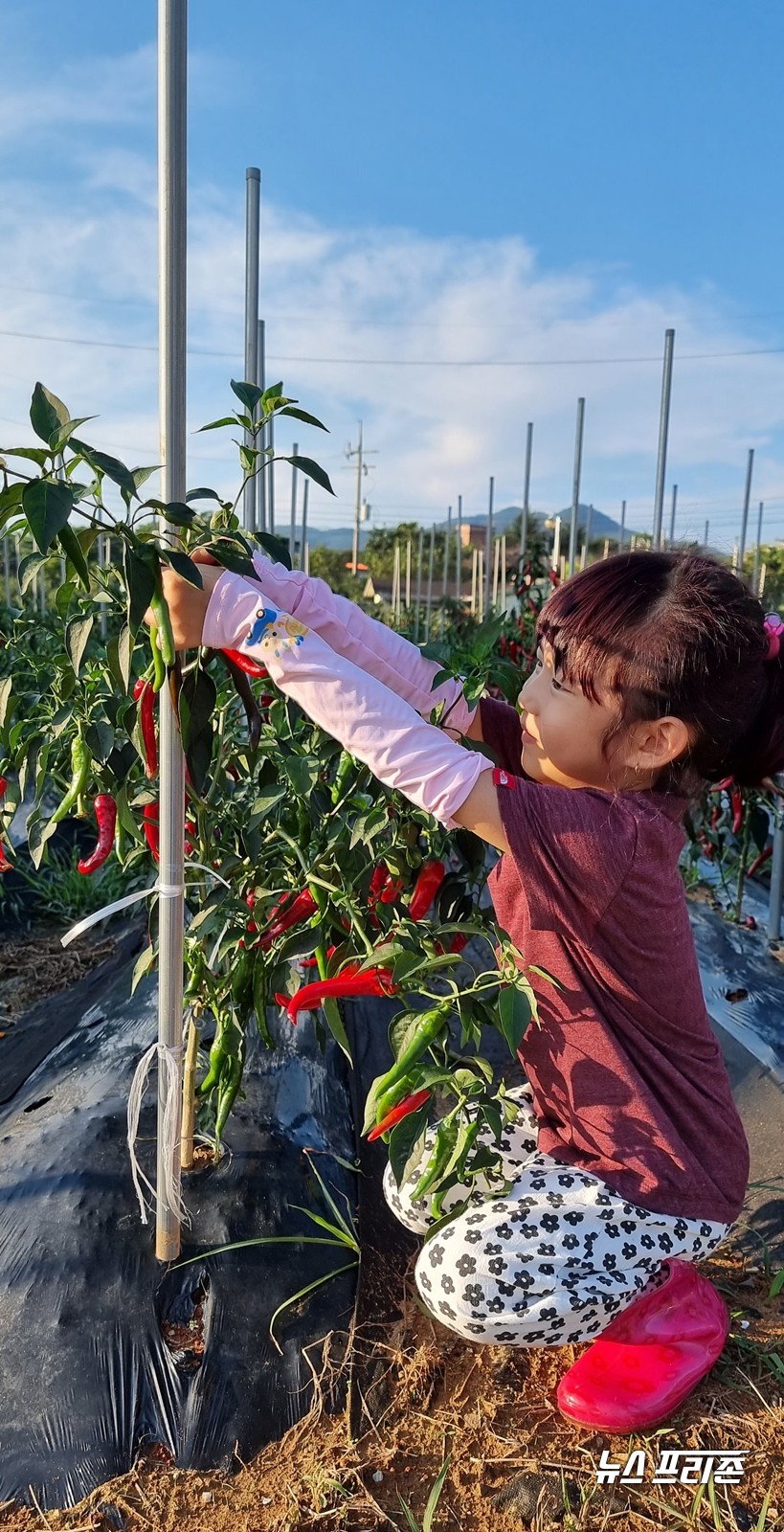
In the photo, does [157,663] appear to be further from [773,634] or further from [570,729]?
[773,634]

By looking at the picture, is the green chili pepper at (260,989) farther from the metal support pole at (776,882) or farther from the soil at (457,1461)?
the metal support pole at (776,882)

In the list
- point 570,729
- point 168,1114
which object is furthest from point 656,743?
point 168,1114

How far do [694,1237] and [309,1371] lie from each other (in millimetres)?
549

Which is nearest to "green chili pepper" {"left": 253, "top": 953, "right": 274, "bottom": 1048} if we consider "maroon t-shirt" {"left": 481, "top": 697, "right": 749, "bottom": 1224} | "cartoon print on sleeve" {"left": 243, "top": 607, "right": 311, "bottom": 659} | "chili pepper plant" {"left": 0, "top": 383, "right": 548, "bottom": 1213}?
"chili pepper plant" {"left": 0, "top": 383, "right": 548, "bottom": 1213}

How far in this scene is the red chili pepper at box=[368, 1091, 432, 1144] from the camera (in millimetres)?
1105

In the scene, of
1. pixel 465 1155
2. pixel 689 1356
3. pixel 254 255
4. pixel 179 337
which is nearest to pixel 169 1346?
pixel 465 1155

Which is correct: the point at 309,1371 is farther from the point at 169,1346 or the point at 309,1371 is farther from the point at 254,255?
the point at 254,255

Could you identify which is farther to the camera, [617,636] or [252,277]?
[252,277]

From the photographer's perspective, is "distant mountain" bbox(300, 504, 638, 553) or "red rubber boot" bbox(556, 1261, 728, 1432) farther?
"distant mountain" bbox(300, 504, 638, 553)

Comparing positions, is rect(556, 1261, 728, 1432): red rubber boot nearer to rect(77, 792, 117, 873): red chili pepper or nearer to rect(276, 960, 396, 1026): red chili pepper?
rect(276, 960, 396, 1026): red chili pepper

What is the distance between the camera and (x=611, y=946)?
1.35m

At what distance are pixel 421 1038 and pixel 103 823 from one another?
60 cm

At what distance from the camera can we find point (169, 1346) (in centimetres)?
138

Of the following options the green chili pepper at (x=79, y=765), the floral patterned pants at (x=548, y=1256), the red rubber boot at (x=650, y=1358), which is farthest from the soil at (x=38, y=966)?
the red rubber boot at (x=650, y=1358)
